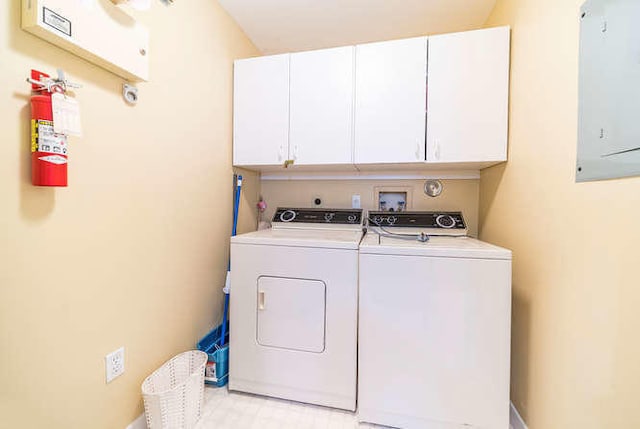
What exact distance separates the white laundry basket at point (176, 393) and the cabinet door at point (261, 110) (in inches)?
52.1

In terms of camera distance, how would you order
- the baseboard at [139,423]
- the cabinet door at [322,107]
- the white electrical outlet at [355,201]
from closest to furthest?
the baseboard at [139,423] < the cabinet door at [322,107] < the white electrical outlet at [355,201]

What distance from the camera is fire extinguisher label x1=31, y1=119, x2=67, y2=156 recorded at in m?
0.84

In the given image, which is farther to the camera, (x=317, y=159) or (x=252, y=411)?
(x=317, y=159)

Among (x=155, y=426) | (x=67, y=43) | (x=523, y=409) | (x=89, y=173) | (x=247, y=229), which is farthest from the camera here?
(x=247, y=229)

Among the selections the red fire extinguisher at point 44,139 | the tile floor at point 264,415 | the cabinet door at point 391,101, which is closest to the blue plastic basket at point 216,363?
the tile floor at point 264,415

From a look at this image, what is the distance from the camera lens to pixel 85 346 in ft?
3.43

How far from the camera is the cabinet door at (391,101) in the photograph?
5.48 feet

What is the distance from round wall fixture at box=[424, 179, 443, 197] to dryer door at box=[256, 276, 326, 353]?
1222 millimetres

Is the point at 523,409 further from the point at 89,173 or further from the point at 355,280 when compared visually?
the point at 89,173

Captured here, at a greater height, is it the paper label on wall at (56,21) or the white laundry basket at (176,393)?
the paper label on wall at (56,21)

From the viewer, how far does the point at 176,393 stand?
1250 millimetres

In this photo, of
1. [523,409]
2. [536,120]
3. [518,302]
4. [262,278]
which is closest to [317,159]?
[262,278]

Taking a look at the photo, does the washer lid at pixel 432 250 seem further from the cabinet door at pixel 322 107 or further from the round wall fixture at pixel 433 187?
the round wall fixture at pixel 433 187

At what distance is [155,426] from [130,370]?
278mm
